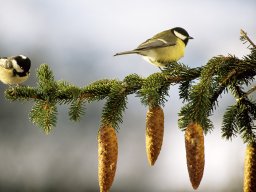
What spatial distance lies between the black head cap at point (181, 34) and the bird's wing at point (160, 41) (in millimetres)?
64

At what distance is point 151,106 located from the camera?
2.18 metres

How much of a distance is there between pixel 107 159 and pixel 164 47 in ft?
10.5

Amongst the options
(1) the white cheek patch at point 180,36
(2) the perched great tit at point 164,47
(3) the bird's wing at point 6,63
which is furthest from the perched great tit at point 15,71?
(1) the white cheek patch at point 180,36

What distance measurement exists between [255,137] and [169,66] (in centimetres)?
61

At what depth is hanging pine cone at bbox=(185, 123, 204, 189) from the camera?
1781mm

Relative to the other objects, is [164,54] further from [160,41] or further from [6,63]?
[6,63]

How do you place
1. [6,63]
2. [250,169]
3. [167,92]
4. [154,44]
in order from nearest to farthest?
[250,169] → [167,92] → [154,44] → [6,63]

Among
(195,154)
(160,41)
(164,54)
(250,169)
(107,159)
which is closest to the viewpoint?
(195,154)

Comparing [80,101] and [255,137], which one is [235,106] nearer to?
[255,137]

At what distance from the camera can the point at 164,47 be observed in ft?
16.7

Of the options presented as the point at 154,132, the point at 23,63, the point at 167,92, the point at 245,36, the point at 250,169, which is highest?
the point at 23,63

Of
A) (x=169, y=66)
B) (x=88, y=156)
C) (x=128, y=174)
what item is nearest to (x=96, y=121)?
(x=88, y=156)

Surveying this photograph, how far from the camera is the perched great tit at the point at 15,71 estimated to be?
5438mm

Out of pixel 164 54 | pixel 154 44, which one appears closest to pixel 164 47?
pixel 164 54
